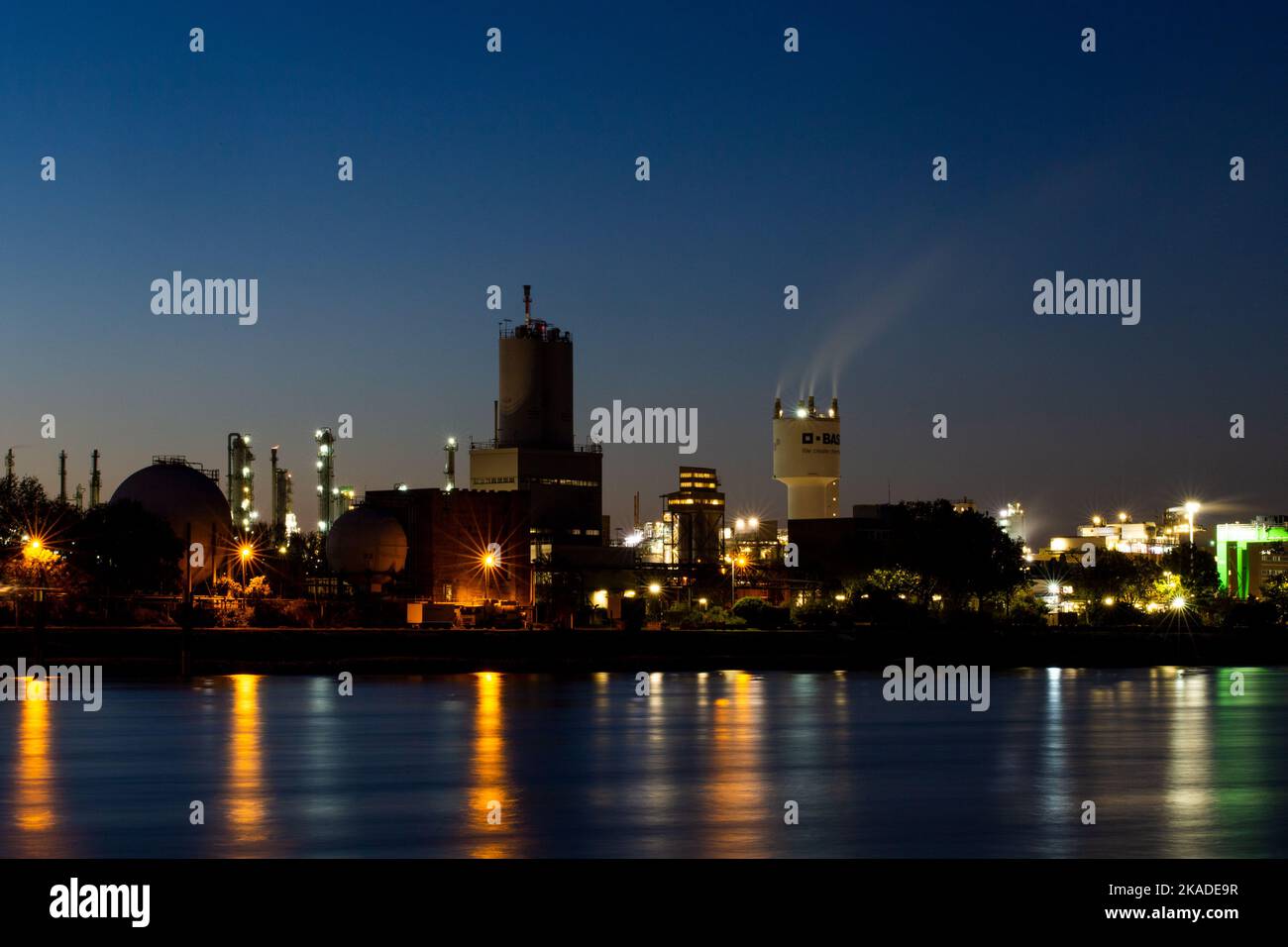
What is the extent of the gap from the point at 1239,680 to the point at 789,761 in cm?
4918

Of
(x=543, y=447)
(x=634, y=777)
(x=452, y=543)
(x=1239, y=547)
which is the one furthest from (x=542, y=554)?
(x=634, y=777)

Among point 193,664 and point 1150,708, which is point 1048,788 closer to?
point 1150,708

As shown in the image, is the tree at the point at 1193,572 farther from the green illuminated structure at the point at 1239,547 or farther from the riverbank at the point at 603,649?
the riverbank at the point at 603,649

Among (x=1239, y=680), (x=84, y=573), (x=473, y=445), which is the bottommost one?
(x=1239, y=680)

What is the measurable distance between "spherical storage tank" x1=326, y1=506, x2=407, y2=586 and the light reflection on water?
5026 cm

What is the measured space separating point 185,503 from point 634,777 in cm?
7666

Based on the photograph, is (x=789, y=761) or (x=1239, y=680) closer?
(x=789, y=761)

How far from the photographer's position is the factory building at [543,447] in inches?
6280

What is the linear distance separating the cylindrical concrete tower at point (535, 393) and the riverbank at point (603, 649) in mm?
60292

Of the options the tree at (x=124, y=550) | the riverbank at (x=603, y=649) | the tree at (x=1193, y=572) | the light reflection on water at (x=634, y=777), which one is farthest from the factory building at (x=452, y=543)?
the tree at (x=1193, y=572)

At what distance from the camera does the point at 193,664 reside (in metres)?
82.0

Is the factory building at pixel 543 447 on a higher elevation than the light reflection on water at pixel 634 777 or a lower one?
higher

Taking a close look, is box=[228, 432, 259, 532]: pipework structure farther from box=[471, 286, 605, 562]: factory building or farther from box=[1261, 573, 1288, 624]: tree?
box=[1261, 573, 1288, 624]: tree
